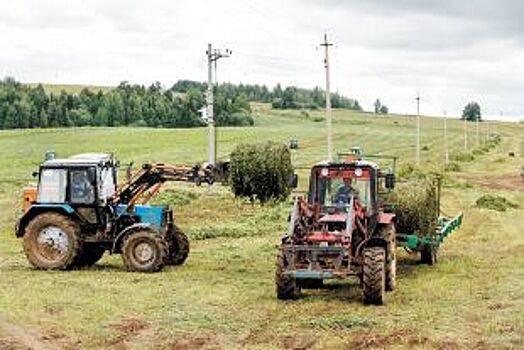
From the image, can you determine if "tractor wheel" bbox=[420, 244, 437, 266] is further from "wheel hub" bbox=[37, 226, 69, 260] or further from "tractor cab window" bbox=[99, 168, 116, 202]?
"wheel hub" bbox=[37, 226, 69, 260]

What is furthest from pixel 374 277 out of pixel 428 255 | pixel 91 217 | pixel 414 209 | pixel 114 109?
pixel 114 109

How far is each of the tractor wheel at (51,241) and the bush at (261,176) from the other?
5.76 metres

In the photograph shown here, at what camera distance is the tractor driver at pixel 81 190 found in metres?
21.3

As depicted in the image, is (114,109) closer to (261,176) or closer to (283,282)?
(261,176)

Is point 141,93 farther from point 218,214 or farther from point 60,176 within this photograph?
point 60,176

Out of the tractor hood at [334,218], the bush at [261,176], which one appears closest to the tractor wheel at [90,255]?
the bush at [261,176]

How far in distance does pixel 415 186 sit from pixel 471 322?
787 cm

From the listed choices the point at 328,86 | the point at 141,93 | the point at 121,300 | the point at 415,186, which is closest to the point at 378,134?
the point at 141,93

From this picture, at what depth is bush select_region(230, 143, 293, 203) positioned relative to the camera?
26000mm

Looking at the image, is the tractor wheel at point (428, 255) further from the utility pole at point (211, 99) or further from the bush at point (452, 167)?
the bush at point (452, 167)

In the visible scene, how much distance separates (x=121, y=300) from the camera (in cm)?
1700

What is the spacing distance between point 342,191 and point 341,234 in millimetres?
1817

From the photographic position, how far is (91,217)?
2148 centimetres

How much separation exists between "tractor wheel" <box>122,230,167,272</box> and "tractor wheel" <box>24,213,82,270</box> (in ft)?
3.78
